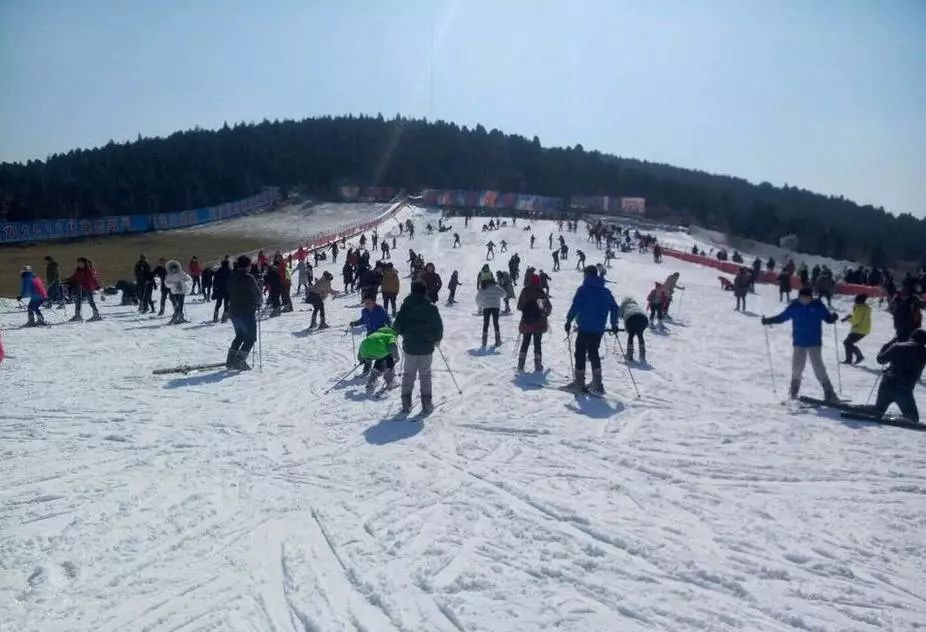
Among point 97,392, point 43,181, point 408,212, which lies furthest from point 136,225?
point 97,392

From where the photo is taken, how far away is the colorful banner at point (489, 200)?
328 feet

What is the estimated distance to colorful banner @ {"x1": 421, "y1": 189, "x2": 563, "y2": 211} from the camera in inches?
3937

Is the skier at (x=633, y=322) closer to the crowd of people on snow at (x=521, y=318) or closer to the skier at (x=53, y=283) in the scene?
the crowd of people on snow at (x=521, y=318)

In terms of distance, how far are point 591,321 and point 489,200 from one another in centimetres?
9667

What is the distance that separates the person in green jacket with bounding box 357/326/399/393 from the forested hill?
88148 mm

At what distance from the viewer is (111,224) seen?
72.1m

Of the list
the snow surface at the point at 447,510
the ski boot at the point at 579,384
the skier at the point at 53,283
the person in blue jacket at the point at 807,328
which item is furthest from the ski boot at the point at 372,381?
the skier at the point at 53,283

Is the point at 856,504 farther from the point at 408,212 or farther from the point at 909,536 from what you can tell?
the point at 408,212

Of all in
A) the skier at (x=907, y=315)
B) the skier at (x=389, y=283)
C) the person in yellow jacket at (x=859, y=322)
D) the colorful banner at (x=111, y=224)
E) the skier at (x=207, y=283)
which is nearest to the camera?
the skier at (x=907, y=315)

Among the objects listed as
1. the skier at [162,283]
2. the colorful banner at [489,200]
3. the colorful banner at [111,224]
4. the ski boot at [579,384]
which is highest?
the colorful banner at [489,200]

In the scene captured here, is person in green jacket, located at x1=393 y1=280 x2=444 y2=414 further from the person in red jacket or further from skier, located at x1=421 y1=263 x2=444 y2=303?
the person in red jacket

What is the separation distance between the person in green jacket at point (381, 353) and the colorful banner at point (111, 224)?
6443cm

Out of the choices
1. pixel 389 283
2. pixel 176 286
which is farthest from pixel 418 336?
pixel 176 286

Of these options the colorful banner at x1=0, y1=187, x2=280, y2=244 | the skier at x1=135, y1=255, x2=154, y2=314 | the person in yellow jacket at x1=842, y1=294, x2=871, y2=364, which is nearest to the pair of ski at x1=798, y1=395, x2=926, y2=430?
the person in yellow jacket at x1=842, y1=294, x2=871, y2=364
